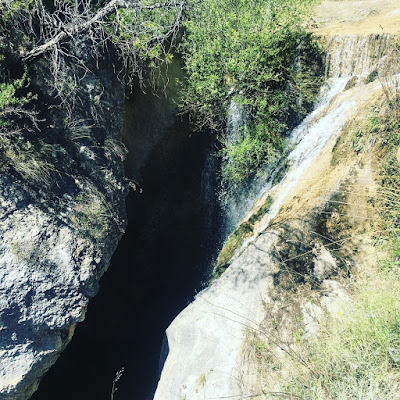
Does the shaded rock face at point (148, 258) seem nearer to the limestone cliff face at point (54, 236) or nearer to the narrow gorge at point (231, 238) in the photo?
the narrow gorge at point (231, 238)

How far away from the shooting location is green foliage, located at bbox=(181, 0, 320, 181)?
5.53 meters

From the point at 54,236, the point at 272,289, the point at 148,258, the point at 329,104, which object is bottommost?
the point at 148,258

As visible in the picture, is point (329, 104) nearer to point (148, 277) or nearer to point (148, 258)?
point (148, 258)

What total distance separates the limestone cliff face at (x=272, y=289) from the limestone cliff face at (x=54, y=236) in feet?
4.48

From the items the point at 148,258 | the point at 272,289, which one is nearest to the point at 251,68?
the point at 272,289

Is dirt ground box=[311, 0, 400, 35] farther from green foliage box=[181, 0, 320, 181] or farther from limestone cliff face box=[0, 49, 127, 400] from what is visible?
limestone cliff face box=[0, 49, 127, 400]

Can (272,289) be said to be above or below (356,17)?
below

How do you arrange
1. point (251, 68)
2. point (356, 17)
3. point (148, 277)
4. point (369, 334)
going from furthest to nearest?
point (356, 17)
point (148, 277)
point (251, 68)
point (369, 334)

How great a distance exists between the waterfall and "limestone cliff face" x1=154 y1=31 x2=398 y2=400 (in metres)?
0.47

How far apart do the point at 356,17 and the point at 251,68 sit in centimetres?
397

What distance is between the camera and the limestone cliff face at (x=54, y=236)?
3.62 meters

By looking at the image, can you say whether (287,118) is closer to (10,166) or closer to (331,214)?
(331,214)

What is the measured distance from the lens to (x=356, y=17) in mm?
7621

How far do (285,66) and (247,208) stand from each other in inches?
111
